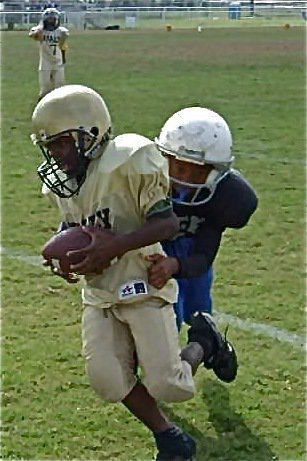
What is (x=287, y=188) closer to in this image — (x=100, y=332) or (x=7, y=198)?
(x=7, y=198)

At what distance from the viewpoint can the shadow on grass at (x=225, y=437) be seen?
332cm

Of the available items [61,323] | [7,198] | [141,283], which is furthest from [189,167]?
[7,198]

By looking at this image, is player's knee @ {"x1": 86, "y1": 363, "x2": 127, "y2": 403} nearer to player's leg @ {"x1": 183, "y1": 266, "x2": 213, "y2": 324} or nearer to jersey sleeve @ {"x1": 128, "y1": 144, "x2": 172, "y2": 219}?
jersey sleeve @ {"x1": 128, "y1": 144, "x2": 172, "y2": 219}

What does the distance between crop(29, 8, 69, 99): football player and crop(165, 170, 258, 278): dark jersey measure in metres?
11.8

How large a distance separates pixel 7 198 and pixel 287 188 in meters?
2.10

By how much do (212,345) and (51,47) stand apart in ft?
42.8

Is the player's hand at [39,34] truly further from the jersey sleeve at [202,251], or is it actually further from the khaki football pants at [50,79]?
the jersey sleeve at [202,251]

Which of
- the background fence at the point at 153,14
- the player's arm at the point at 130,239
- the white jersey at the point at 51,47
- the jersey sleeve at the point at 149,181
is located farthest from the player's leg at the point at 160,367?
the background fence at the point at 153,14

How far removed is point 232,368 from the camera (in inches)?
148

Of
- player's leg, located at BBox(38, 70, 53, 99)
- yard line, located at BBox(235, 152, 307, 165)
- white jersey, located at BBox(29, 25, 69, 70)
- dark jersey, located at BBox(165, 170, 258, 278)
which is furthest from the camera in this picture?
white jersey, located at BBox(29, 25, 69, 70)

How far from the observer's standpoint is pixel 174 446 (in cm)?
320

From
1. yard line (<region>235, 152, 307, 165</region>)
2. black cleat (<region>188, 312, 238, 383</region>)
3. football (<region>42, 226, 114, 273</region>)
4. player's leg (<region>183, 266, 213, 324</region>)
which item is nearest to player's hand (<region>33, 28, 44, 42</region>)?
yard line (<region>235, 152, 307, 165</region>)

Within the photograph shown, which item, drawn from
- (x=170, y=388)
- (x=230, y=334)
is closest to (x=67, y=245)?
(x=170, y=388)

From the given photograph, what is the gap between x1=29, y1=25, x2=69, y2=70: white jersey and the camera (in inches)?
620
